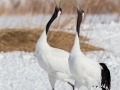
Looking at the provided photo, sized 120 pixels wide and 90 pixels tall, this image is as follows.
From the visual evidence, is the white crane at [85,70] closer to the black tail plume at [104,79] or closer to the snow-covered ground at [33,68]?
the black tail plume at [104,79]

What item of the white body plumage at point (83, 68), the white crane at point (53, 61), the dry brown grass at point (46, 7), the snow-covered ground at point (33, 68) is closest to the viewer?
the white body plumage at point (83, 68)

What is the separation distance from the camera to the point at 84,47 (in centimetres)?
867

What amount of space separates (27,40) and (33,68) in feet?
5.66

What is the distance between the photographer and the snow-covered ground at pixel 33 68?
250 inches

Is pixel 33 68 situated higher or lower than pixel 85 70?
lower

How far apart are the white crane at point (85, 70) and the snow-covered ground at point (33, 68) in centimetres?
96

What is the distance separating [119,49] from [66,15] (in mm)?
1681

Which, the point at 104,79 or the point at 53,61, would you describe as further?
the point at 53,61

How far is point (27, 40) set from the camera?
8883 mm

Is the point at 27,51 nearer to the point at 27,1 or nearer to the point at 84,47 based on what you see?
the point at 84,47

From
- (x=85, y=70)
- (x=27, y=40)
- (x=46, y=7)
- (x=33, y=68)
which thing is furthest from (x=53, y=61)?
(x=46, y=7)

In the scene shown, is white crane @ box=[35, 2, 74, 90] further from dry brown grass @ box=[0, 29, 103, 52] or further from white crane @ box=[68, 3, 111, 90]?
dry brown grass @ box=[0, 29, 103, 52]

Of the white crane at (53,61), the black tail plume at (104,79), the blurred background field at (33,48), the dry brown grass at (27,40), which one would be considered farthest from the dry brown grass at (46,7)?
the black tail plume at (104,79)

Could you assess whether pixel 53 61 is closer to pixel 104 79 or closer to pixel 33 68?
pixel 104 79
